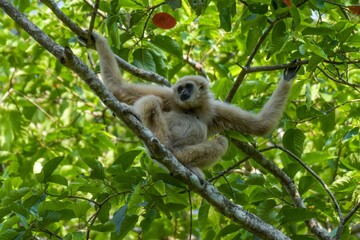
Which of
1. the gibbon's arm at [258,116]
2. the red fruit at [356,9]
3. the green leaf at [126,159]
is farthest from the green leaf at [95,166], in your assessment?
the red fruit at [356,9]

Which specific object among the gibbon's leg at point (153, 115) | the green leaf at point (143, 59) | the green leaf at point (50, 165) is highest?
the green leaf at point (143, 59)

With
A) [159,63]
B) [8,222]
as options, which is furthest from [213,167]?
[8,222]

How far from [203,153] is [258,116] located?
846 mm

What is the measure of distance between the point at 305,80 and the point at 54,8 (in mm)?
2323

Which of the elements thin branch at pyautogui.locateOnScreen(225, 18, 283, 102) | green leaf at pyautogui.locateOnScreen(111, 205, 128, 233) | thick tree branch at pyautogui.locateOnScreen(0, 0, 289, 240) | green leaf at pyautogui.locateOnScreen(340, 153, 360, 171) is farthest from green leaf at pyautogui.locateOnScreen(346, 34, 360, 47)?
green leaf at pyautogui.locateOnScreen(111, 205, 128, 233)

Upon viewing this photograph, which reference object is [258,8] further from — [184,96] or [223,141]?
[184,96]

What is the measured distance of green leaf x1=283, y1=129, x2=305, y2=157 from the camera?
5195 mm

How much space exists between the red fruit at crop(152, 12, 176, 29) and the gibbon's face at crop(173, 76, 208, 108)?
105 centimetres

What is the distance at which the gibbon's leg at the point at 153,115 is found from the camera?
5.31 metres

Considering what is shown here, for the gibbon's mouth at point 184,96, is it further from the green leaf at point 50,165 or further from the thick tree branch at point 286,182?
the green leaf at point 50,165

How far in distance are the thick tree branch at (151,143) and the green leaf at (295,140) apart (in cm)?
101

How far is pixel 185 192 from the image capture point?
15.8ft

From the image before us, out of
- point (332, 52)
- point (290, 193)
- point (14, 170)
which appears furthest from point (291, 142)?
point (14, 170)

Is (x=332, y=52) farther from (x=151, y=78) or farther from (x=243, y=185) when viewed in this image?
(x=151, y=78)
